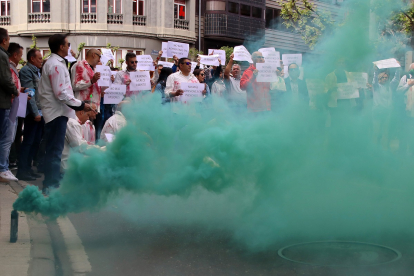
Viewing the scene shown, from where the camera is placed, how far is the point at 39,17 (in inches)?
1216

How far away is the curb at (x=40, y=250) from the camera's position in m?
4.03

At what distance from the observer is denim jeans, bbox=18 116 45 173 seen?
8.02 meters

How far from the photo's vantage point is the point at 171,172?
4590 mm

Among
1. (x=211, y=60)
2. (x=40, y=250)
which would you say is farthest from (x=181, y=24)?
(x=40, y=250)

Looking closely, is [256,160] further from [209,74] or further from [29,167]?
[209,74]

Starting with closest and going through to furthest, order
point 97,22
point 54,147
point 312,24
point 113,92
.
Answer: point 312,24 → point 54,147 → point 113,92 → point 97,22

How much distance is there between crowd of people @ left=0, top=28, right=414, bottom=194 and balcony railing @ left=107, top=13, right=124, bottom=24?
72.7 feet

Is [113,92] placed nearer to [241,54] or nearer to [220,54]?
[241,54]

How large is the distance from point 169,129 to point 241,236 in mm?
1153

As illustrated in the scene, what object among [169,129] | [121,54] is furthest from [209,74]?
[121,54]

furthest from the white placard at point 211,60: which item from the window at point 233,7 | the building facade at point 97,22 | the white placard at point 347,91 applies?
the window at point 233,7

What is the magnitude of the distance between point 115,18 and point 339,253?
28522mm

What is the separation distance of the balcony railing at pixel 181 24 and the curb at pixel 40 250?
28.7m

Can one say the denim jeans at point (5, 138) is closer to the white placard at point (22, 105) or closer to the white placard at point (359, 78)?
the white placard at point (22, 105)
